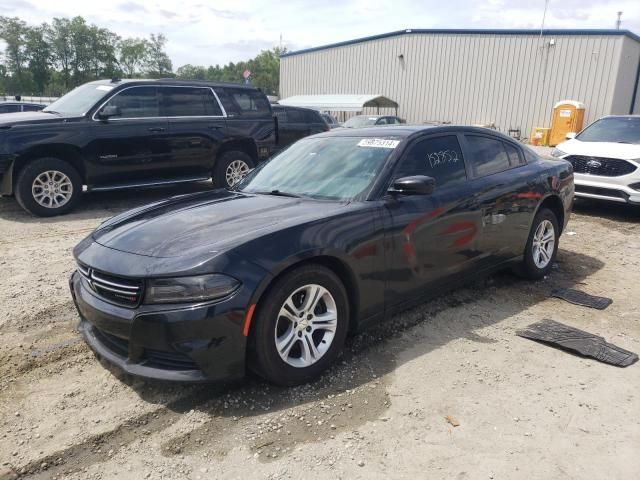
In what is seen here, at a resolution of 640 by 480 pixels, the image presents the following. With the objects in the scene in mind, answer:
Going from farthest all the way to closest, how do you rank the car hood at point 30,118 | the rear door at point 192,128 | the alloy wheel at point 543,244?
the rear door at point 192,128, the car hood at point 30,118, the alloy wheel at point 543,244

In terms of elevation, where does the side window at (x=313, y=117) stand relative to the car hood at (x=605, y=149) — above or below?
above

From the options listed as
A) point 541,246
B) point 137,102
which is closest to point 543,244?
point 541,246

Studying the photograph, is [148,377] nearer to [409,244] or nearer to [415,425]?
[415,425]

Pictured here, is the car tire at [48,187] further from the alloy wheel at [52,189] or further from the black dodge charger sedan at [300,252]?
the black dodge charger sedan at [300,252]

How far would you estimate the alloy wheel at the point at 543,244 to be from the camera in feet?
17.0

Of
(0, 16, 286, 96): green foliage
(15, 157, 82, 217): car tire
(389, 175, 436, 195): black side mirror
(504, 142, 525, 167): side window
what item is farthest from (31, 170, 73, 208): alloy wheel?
(0, 16, 286, 96): green foliage

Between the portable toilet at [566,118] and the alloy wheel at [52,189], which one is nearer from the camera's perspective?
the alloy wheel at [52,189]

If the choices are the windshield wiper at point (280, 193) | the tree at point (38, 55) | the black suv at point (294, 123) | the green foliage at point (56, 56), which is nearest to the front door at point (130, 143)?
the black suv at point (294, 123)

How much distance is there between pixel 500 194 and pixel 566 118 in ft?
72.2

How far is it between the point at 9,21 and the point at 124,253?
8162 centimetres

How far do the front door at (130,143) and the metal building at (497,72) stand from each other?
875 inches

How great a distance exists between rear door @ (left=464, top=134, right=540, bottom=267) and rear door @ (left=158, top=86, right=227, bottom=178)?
534cm

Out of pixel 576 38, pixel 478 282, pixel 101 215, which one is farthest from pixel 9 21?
pixel 478 282

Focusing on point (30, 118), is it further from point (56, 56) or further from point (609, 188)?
point (56, 56)
